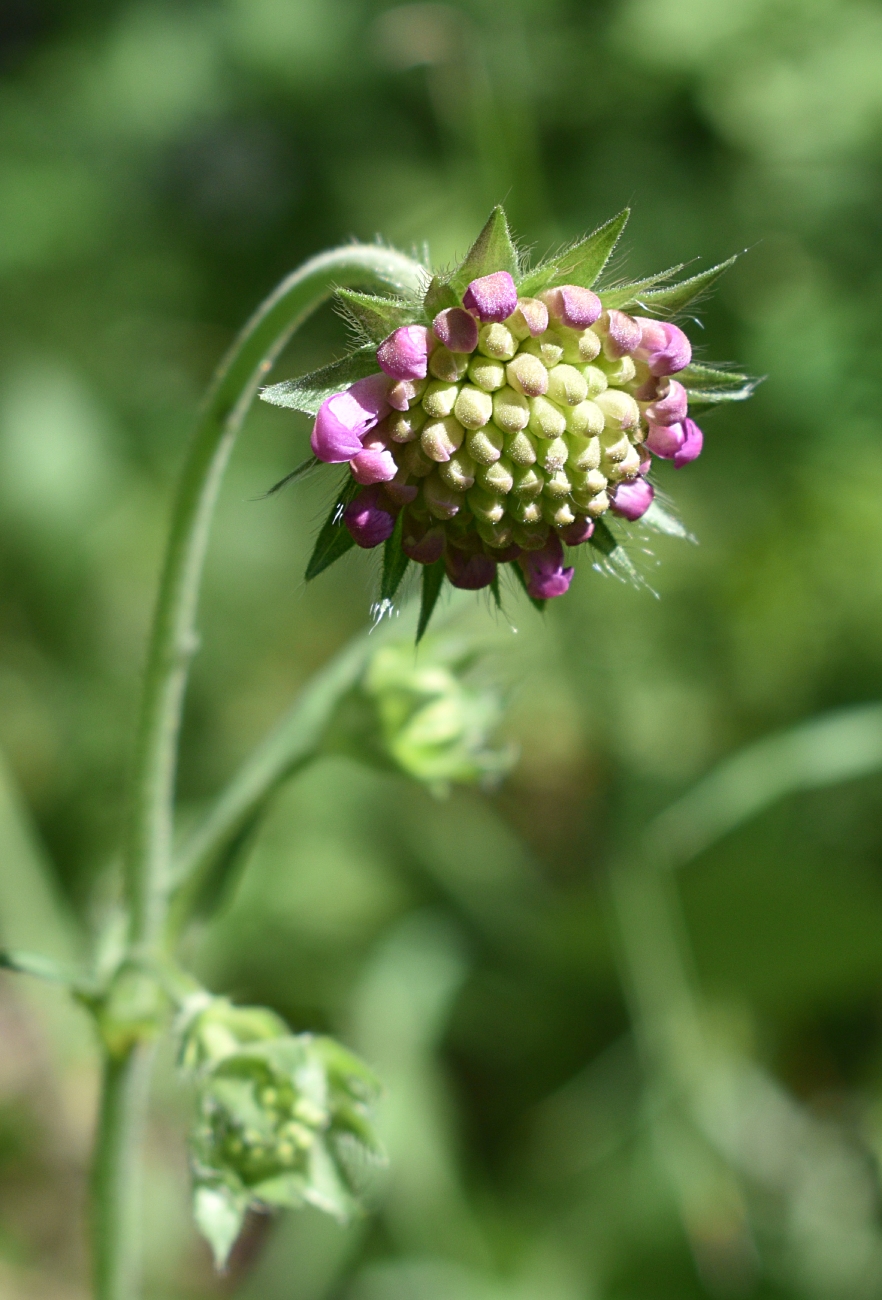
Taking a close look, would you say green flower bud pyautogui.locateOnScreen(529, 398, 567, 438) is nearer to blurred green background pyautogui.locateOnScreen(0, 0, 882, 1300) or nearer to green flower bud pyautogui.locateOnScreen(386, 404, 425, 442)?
green flower bud pyautogui.locateOnScreen(386, 404, 425, 442)

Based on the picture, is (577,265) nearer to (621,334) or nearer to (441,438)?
(621,334)

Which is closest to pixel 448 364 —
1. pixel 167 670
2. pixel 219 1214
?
pixel 167 670

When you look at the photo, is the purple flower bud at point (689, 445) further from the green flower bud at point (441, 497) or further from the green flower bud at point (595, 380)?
the green flower bud at point (441, 497)

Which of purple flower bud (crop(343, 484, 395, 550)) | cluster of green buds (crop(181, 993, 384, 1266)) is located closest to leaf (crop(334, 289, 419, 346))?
purple flower bud (crop(343, 484, 395, 550))

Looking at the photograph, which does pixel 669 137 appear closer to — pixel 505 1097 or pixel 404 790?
pixel 404 790

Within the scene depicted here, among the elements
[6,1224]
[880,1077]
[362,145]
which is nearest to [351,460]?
[880,1077]
